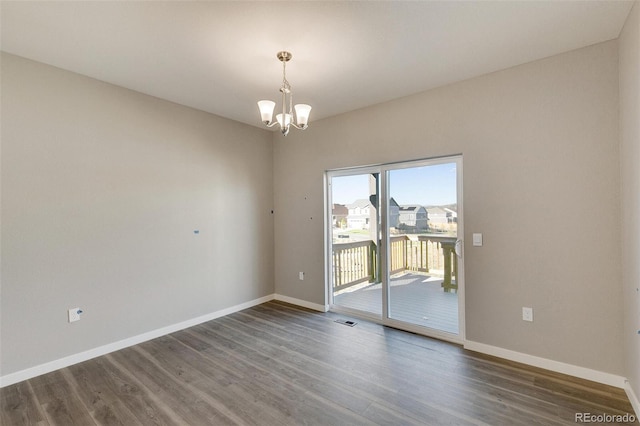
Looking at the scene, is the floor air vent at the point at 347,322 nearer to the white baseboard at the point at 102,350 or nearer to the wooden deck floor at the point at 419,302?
the wooden deck floor at the point at 419,302

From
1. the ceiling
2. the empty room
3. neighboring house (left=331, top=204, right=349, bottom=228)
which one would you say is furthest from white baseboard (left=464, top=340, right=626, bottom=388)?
the ceiling

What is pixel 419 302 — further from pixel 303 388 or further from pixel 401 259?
pixel 303 388

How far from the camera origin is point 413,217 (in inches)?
137

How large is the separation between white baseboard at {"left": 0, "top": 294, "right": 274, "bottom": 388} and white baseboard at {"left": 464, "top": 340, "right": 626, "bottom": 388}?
314cm

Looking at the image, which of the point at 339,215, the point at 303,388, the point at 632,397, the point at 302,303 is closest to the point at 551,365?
the point at 632,397

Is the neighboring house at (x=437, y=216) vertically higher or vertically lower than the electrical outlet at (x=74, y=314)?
higher

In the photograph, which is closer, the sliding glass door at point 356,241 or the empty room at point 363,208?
the empty room at point 363,208

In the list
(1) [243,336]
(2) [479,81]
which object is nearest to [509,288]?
(2) [479,81]

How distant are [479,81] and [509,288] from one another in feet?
6.76

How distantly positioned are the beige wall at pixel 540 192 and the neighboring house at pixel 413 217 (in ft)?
1.61

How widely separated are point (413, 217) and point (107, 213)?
3374 mm

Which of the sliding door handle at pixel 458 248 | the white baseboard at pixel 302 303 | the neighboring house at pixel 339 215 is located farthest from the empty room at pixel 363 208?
the neighboring house at pixel 339 215

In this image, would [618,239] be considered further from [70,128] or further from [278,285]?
[70,128]

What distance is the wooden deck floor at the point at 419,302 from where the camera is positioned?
3.23 metres
